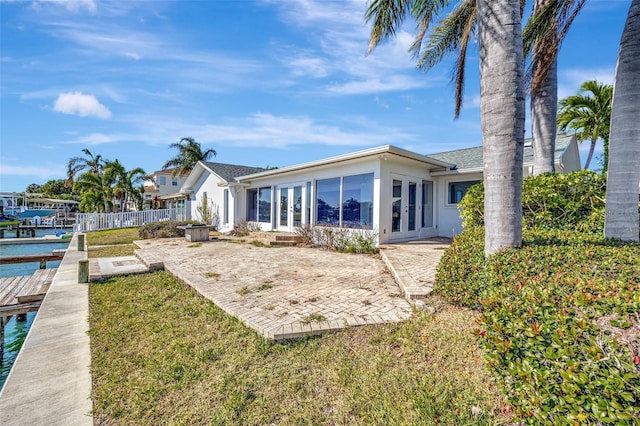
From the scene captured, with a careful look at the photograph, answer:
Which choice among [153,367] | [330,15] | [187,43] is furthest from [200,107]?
[153,367]

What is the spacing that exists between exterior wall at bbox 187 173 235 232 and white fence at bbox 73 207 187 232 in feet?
9.00

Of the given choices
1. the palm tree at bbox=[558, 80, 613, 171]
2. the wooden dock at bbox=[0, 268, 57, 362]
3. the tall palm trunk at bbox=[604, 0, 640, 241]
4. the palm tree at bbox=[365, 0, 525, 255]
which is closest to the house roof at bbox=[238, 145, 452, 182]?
the palm tree at bbox=[365, 0, 525, 255]

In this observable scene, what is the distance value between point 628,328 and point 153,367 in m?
4.01

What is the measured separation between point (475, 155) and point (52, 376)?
14601 millimetres

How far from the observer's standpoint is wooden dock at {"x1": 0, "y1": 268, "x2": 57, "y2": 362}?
18.8 ft

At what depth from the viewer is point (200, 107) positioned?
11.6m

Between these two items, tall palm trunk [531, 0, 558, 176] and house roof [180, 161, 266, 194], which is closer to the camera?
tall palm trunk [531, 0, 558, 176]

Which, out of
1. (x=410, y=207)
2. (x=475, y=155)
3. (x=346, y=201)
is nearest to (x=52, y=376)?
(x=346, y=201)

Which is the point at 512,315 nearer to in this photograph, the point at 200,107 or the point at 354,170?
the point at 354,170

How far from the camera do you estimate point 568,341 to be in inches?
61.6

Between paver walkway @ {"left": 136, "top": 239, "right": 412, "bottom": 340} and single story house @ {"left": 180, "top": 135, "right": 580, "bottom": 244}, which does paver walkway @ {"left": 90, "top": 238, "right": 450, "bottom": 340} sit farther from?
single story house @ {"left": 180, "top": 135, "right": 580, "bottom": 244}

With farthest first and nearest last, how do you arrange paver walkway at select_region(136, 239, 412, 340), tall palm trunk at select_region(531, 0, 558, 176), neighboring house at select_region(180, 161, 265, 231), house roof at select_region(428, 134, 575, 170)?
neighboring house at select_region(180, 161, 265, 231), house roof at select_region(428, 134, 575, 170), tall palm trunk at select_region(531, 0, 558, 176), paver walkway at select_region(136, 239, 412, 340)

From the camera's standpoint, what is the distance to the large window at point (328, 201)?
11492 mm

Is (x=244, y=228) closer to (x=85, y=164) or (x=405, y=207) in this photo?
(x=405, y=207)
